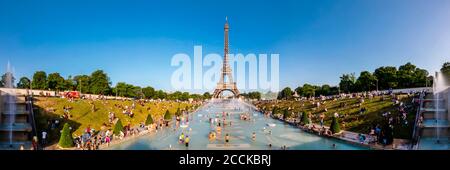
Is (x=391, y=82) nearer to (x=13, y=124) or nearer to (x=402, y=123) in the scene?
(x=402, y=123)

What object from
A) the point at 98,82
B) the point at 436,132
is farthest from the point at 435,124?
the point at 98,82

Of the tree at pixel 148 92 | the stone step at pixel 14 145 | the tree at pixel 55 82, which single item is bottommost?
the stone step at pixel 14 145

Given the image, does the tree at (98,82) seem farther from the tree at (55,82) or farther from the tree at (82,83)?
the tree at (55,82)

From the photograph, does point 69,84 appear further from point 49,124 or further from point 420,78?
point 420,78

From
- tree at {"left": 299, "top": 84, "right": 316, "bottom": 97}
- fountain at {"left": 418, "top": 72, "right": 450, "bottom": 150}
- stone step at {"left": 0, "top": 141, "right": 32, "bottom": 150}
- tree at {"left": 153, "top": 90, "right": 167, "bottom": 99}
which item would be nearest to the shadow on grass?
stone step at {"left": 0, "top": 141, "right": 32, "bottom": 150}

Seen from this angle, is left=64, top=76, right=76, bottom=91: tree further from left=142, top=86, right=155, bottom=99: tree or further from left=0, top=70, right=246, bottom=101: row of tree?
left=142, top=86, right=155, bottom=99: tree

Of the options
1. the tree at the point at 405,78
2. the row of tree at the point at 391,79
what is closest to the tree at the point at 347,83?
the row of tree at the point at 391,79
